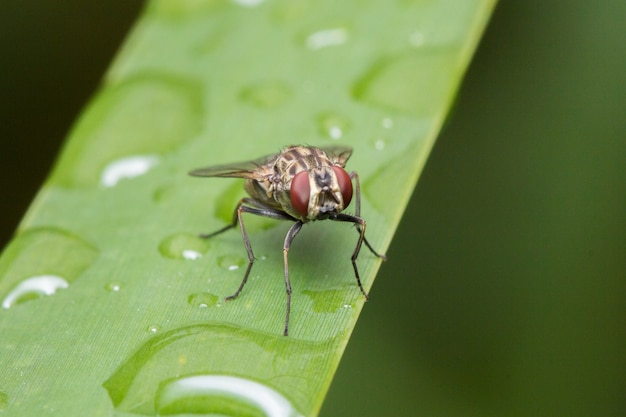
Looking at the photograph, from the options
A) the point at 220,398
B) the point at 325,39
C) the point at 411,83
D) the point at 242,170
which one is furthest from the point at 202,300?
the point at 325,39

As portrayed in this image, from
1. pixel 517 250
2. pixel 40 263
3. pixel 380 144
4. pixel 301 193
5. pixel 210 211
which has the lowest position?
pixel 517 250

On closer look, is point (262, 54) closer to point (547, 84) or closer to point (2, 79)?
point (547, 84)

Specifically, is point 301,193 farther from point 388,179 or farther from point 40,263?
point 40,263

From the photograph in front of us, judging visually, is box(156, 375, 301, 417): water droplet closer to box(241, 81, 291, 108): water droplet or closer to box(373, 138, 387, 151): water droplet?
box(373, 138, 387, 151): water droplet

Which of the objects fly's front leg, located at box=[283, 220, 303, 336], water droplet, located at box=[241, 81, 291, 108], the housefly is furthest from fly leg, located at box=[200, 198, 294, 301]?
water droplet, located at box=[241, 81, 291, 108]

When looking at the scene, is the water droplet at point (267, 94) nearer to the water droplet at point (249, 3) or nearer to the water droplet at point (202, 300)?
the water droplet at point (249, 3)

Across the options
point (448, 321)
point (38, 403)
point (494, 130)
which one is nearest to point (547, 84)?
point (494, 130)
